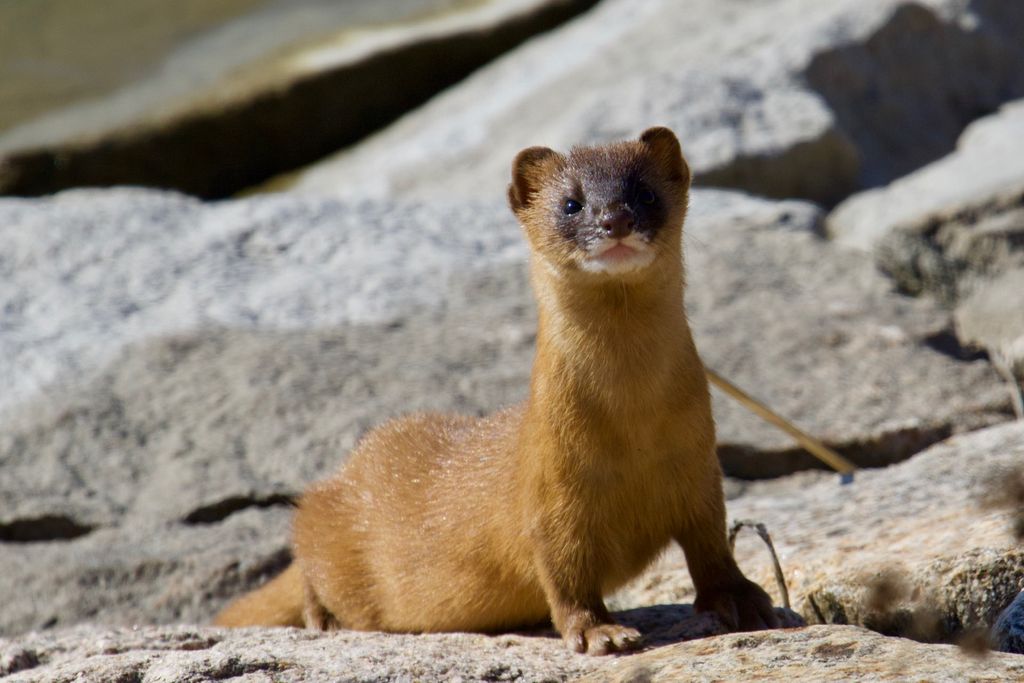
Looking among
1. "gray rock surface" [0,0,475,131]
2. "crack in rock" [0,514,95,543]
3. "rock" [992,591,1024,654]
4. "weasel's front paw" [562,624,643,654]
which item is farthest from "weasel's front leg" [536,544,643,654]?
"gray rock surface" [0,0,475,131]

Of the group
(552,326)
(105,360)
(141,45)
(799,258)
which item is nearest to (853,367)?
(799,258)

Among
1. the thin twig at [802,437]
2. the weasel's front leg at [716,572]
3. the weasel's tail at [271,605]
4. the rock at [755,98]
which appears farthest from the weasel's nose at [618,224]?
the rock at [755,98]

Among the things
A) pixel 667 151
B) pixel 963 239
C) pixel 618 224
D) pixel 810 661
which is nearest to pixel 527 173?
pixel 667 151

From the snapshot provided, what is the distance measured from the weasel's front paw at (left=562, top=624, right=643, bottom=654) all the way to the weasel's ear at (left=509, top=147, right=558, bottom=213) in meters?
1.22

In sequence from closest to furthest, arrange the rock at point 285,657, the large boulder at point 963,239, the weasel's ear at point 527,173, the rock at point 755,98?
the rock at point 285,657
the weasel's ear at point 527,173
the large boulder at point 963,239
the rock at point 755,98

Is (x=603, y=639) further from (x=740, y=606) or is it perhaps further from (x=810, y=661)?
(x=810, y=661)

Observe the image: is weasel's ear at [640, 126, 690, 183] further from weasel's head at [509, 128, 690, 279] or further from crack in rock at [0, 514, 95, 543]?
crack in rock at [0, 514, 95, 543]

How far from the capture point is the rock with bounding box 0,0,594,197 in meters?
10.1

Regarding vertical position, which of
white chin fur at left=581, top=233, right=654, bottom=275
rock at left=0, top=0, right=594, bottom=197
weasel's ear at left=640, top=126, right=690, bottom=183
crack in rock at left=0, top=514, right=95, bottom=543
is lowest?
crack in rock at left=0, top=514, right=95, bottom=543

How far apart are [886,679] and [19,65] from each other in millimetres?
10809

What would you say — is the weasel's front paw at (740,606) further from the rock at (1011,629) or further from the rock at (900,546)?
the rock at (1011,629)

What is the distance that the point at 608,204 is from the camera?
352cm

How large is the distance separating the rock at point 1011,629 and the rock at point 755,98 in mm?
4058

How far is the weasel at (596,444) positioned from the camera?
11.4 feet
